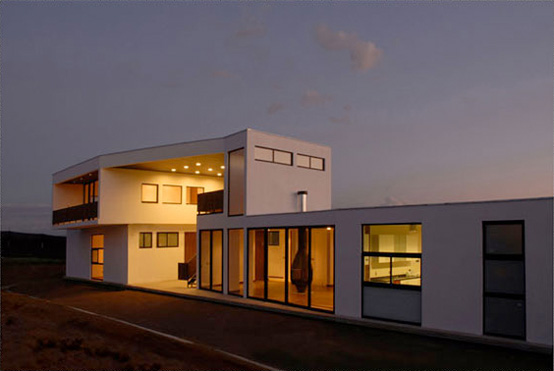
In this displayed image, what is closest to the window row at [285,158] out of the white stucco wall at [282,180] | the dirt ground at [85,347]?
the white stucco wall at [282,180]

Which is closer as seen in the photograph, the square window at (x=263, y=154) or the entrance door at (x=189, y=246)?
the square window at (x=263, y=154)

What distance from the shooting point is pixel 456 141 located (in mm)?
18609

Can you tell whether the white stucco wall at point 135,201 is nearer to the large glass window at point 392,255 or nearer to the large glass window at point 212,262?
Answer: the large glass window at point 212,262

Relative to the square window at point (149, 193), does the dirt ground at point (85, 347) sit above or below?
below

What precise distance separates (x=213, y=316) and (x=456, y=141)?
12.3 m

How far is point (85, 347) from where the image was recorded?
7.12 m

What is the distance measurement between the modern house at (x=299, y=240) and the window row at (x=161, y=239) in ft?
0.16

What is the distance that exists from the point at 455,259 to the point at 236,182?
8346 millimetres

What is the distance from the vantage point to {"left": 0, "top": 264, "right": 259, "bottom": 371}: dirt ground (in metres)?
6.27

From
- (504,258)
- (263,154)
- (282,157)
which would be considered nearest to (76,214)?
(263,154)

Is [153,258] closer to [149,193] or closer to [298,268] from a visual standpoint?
[149,193]

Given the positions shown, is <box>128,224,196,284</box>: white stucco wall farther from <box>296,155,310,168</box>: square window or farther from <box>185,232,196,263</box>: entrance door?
<box>296,155,310,168</box>: square window

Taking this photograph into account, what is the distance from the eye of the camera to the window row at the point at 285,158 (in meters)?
15.6

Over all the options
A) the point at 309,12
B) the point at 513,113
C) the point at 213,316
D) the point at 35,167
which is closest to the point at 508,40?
the point at 513,113
